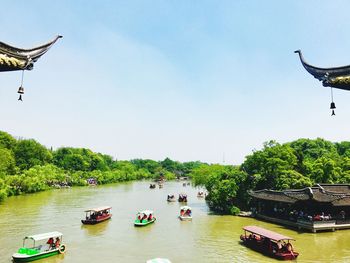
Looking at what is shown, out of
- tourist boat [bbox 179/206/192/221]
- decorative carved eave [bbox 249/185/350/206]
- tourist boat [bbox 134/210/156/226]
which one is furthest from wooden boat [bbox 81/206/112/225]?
decorative carved eave [bbox 249/185/350/206]

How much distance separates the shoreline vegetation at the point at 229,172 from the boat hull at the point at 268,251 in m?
12.5

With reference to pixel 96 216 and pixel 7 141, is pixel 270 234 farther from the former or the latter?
pixel 7 141

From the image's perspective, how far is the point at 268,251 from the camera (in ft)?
66.5

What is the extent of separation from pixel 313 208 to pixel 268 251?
9.31 meters

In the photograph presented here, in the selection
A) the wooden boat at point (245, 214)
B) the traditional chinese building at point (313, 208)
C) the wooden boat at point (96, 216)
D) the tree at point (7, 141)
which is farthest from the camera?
the tree at point (7, 141)

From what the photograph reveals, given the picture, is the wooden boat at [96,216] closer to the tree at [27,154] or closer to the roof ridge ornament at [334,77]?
the roof ridge ornament at [334,77]

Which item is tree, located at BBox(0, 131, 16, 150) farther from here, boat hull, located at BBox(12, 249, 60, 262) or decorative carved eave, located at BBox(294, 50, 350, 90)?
decorative carved eave, located at BBox(294, 50, 350, 90)

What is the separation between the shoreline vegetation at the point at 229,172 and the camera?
35.6m

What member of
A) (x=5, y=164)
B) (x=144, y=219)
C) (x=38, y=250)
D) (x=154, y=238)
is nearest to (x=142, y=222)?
(x=144, y=219)

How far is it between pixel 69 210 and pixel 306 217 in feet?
86.0

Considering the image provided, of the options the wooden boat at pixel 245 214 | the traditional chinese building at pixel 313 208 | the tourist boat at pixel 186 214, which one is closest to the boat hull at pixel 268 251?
the traditional chinese building at pixel 313 208

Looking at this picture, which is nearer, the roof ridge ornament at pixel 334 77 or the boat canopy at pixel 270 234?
the roof ridge ornament at pixel 334 77

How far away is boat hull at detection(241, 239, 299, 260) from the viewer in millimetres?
19045

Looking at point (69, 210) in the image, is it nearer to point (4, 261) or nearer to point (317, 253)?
point (4, 261)
